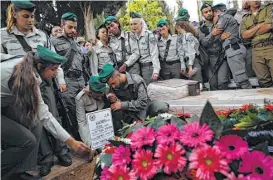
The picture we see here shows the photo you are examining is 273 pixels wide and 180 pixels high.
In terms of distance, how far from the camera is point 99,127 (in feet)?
10.8

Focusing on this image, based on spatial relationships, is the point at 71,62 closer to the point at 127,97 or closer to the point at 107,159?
the point at 127,97

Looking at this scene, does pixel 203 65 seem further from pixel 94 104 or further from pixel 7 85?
pixel 7 85

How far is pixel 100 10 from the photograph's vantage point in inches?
702

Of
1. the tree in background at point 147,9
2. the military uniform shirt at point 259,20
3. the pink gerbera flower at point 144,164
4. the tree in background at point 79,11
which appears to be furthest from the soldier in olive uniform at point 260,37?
the tree in background at point 147,9

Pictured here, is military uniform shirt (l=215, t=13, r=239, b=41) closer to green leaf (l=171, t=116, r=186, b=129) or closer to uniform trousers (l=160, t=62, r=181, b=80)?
uniform trousers (l=160, t=62, r=181, b=80)

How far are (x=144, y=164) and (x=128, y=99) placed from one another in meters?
2.48

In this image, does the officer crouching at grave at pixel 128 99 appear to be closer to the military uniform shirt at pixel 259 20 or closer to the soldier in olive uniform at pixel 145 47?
the soldier in olive uniform at pixel 145 47

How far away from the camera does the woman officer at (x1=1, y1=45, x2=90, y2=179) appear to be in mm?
2570

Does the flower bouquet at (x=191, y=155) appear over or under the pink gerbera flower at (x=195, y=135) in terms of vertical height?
under

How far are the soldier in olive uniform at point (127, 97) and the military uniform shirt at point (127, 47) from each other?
107 centimetres

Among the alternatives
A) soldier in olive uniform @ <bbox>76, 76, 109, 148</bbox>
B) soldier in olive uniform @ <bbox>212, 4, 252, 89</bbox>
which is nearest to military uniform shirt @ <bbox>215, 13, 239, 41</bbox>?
soldier in olive uniform @ <bbox>212, 4, 252, 89</bbox>

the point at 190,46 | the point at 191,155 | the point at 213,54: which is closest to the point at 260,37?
the point at 213,54

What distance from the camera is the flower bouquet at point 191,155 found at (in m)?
1.50

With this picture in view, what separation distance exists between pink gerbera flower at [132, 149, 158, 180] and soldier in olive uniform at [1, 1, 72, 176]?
202cm
